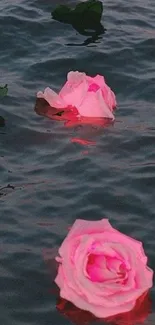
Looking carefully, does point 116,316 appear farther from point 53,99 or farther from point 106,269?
point 53,99

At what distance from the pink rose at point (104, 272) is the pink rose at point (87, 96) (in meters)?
2.97

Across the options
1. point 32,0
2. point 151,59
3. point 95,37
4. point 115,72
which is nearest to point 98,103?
point 115,72

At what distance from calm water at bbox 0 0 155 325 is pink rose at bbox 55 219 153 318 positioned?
312mm

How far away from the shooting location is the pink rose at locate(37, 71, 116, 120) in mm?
8117

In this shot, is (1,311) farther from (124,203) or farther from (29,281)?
(124,203)

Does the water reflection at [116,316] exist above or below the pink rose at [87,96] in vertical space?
below

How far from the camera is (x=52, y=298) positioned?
5680 millimetres

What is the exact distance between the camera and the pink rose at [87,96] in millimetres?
8117

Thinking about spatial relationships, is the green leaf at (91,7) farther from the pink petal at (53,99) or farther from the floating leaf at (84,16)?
the pink petal at (53,99)

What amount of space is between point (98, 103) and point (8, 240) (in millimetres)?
Answer: 2328

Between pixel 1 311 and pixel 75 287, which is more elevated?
pixel 75 287

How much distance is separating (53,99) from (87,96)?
0.50 m

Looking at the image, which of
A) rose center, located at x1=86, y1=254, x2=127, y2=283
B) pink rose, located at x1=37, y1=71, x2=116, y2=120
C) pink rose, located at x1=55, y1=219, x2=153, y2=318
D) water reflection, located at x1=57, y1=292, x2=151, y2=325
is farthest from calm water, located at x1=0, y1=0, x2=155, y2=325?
rose center, located at x1=86, y1=254, x2=127, y2=283

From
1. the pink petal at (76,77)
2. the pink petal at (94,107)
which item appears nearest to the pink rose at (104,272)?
the pink petal at (94,107)
